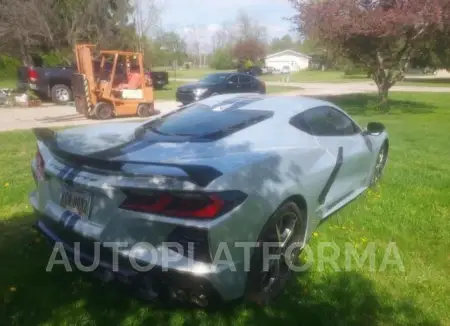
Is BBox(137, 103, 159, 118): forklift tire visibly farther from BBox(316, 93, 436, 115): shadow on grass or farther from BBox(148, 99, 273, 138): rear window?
BBox(148, 99, 273, 138): rear window

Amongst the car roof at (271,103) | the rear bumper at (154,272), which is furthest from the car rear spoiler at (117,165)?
the car roof at (271,103)

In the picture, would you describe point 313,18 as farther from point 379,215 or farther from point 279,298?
point 279,298

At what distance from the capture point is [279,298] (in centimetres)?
293

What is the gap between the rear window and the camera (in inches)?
134

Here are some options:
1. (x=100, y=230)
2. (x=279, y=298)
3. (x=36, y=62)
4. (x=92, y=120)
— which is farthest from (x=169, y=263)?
(x=36, y=62)

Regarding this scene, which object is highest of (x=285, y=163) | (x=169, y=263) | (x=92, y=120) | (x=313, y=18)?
(x=313, y=18)

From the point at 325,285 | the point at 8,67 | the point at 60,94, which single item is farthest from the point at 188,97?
the point at 8,67

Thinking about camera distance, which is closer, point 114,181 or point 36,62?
point 114,181

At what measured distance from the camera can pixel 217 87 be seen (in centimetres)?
1697

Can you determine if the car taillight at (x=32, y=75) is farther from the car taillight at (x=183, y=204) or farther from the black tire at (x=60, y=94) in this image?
the car taillight at (x=183, y=204)

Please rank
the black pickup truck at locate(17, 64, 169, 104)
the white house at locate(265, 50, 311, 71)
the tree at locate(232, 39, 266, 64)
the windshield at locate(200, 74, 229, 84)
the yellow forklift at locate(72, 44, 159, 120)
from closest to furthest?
the yellow forklift at locate(72, 44, 159, 120)
the black pickup truck at locate(17, 64, 169, 104)
the windshield at locate(200, 74, 229, 84)
the tree at locate(232, 39, 266, 64)
the white house at locate(265, 50, 311, 71)

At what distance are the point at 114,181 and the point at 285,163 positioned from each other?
4.14ft

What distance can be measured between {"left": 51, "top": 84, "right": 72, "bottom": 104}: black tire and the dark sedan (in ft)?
15.2

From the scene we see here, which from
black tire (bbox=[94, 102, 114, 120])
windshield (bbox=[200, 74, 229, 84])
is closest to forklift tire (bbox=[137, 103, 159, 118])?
black tire (bbox=[94, 102, 114, 120])
